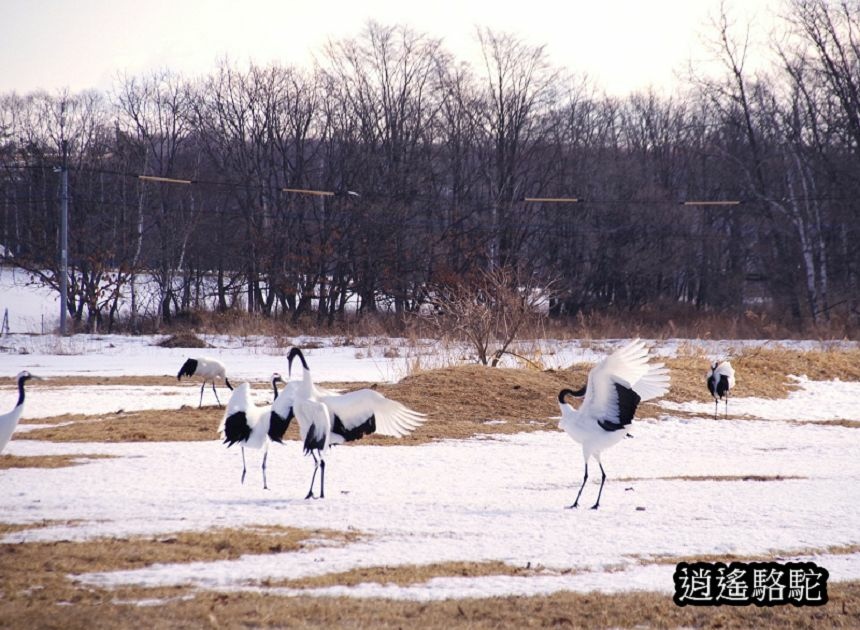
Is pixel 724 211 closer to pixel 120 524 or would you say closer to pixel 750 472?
pixel 750 472

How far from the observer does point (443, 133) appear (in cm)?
5300

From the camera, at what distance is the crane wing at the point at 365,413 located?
10859 millimetres

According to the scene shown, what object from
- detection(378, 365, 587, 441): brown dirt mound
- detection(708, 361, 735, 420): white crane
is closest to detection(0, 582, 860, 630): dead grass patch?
detection(378, 365, 587, 441): brown dirt mound

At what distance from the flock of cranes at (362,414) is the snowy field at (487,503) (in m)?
0.59

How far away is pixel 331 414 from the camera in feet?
36.0

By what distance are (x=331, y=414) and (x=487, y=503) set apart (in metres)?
1.94

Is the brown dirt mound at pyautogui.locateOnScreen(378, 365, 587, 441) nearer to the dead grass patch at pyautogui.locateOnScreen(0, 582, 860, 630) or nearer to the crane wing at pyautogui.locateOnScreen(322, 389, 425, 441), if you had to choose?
the crane wing at pyautogui.locateOnScreen(322, 389, 425, 441)

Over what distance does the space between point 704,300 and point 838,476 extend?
45043mm

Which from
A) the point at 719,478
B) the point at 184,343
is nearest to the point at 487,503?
the point at 719,478

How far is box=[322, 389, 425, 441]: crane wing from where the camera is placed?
10.9 meters

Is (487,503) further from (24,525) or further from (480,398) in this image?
(480,398)

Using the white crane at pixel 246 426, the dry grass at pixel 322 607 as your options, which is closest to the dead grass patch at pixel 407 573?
the dry grass at pixel 322 607

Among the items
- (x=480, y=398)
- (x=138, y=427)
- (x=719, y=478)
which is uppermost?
(x=480, y=398)

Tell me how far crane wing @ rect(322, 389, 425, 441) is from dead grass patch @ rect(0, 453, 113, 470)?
3.50 metres
